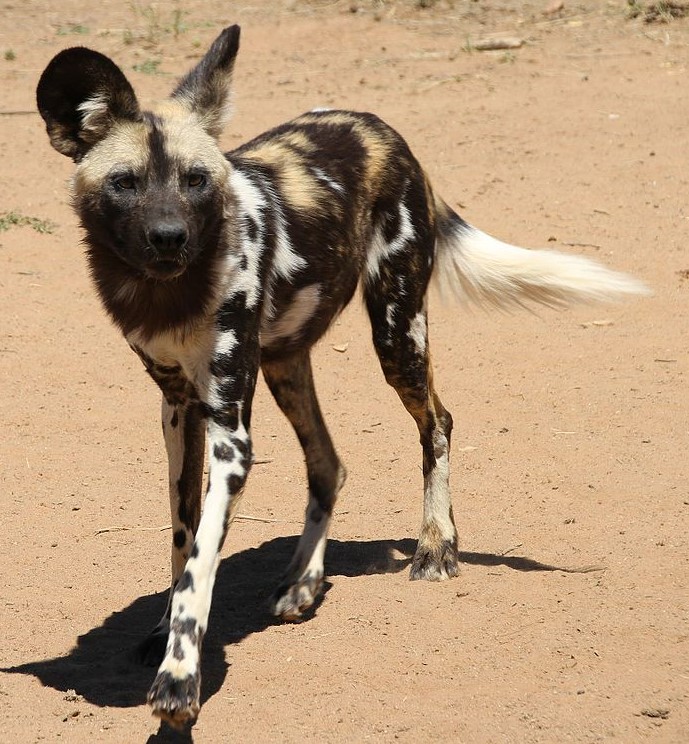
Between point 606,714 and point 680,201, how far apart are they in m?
5.06

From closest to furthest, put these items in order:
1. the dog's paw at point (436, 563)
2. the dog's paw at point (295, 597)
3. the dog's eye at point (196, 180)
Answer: the dog's eye at point (196, 180) → the dog's paw at point (295, 597) → the dog's paw at point (436, 563)

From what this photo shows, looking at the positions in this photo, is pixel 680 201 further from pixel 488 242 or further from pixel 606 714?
pixel 606 714

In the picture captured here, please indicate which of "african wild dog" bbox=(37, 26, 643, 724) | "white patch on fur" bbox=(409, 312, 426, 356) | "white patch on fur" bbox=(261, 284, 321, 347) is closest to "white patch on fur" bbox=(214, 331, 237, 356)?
"african wild dog" bbox=(37, 26, 643, 724)

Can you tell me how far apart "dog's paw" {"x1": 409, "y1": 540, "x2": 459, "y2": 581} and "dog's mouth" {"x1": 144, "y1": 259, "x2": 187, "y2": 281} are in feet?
5.22

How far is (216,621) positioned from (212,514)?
77 cm

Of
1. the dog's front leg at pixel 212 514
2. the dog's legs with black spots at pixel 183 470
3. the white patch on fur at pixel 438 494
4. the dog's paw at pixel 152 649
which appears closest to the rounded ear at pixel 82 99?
the dog's front leg at pixel 212 514

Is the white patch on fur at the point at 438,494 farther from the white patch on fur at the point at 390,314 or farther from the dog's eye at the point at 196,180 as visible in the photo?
the dog's eye at the point at 196,180

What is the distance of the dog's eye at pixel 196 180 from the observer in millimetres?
3924

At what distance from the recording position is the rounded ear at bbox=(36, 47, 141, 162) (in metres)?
3.89

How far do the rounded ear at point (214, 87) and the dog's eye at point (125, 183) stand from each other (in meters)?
0.39

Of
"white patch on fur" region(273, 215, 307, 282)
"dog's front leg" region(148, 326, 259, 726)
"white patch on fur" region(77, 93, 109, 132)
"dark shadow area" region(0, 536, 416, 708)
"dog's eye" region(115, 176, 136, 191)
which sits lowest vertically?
"dark shadow area" region(0, 536, 416, 708)

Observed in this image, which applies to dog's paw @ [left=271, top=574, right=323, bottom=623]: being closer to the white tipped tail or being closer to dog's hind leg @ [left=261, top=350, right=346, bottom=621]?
dog's hind leg @ [left=261, top=350, right=346, bottom=621]

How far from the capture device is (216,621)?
4.55 meters

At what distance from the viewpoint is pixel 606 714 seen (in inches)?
144
